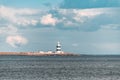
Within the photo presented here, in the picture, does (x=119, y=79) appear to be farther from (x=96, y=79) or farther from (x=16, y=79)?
(x=16, y=79)

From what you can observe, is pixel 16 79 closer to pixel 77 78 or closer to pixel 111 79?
pixel 77 78

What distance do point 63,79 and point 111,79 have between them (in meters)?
8.96

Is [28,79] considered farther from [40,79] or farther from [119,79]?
[119,79]

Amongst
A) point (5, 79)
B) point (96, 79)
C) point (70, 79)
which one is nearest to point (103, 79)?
point (96, 79)

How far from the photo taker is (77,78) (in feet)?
277

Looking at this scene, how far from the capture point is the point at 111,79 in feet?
263

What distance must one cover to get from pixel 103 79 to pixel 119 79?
292cm

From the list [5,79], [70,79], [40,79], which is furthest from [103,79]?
[5,79]

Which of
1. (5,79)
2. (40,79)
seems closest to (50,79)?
(40,79)

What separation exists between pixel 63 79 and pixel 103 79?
7488 millimetres

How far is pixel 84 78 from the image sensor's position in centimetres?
8431

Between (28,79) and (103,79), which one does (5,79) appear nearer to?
(28,79)

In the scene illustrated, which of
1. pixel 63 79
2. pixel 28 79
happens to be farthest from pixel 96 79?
pixel 28 79

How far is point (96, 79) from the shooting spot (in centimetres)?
8056
